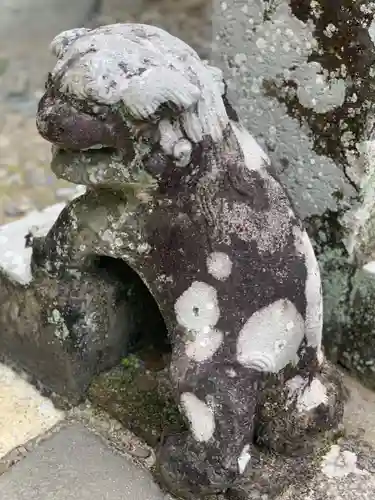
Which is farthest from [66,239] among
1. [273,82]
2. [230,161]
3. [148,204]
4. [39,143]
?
[39,143]

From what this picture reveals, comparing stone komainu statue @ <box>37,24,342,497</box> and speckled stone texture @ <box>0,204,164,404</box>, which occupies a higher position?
stone komainu statue @ <box>37,24,342,497</box>

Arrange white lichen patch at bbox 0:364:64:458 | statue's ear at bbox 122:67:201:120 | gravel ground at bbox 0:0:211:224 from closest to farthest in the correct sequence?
statue's ear at bbox 122:67:201:120, white lichen patch at bbox 0:364:64:458, gravel ground at bbox 0:0:211:224

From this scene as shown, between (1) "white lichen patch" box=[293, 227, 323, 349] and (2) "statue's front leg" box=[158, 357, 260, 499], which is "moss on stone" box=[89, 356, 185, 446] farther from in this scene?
(1) "white lichen patch" box=[293, 227, 323, 349]

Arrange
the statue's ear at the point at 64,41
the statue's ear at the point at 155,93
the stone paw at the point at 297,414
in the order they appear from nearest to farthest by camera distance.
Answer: the statue's ear at the point at 155,93 → the statue's ear at the point at 64,41 → the stone paw at the point at 297,414

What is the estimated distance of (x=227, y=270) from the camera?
123cm

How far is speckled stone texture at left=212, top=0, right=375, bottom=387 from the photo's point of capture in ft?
4.41

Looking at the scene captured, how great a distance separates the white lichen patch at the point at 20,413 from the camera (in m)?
1.45

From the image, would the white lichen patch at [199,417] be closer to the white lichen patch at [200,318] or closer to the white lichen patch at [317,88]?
the white lichen patch at [200,318]

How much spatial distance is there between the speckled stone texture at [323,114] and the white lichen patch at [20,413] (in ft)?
1.84

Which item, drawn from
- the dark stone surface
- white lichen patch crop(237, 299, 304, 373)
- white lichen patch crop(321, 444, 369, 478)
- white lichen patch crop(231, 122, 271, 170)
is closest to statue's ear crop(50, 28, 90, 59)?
white lichen patch crop(231, 122, 271, 170)

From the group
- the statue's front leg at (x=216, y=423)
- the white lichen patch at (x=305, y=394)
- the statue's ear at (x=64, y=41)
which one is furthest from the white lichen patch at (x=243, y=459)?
the statue's ear at (x=64, y=41)

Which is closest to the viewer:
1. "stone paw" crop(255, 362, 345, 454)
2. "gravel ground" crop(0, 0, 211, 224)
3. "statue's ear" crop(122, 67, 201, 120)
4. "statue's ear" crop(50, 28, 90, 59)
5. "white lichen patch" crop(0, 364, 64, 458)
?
"statue's ear" crop(122, 67, 201, 120)

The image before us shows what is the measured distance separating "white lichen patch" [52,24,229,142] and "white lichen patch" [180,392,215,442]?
40 centimetres

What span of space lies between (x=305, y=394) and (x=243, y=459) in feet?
0.55
